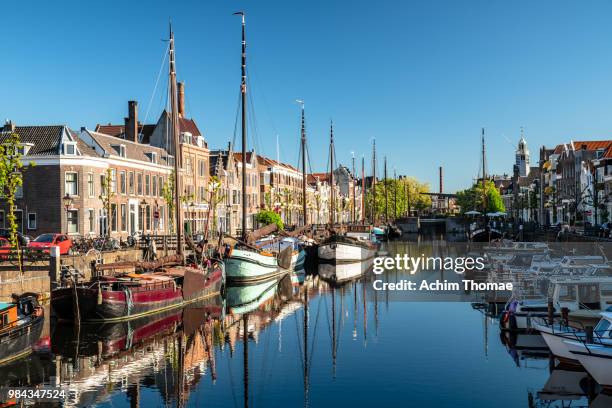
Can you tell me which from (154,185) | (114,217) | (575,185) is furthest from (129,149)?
(575,185)

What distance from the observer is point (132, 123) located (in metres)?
70.3

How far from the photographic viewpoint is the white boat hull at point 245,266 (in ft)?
156

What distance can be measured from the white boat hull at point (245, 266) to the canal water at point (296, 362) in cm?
945

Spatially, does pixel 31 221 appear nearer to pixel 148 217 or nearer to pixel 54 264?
pixel 148 217

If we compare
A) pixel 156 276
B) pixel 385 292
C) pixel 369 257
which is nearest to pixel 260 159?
pixel 369 257

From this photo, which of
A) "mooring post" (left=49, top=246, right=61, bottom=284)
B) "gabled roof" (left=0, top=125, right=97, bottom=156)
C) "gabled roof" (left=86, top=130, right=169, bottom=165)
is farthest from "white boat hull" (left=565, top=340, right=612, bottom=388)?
"gabled roof" (left=86, top=130, right=169, bottom=165)

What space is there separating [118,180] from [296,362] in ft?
127

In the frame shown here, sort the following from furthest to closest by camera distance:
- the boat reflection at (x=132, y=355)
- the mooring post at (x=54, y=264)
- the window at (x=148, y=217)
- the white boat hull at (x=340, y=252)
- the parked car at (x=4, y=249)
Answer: the window at (x=148, y=217) < the white boat hull at (x=340, y=252) < the parked car at (x=4, y=249) < the mooring post at (x=54, y=264) < the boat reflection at (x=132, y=355)

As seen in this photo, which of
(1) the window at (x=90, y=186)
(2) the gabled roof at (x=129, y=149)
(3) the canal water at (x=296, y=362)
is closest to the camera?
(3) the canal water at (x=296, y=362)

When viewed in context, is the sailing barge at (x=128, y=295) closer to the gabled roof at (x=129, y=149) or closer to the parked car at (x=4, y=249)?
the parked car at (x=4, y=249)

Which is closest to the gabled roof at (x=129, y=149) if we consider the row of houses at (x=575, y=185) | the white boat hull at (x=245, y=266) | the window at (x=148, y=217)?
the window at (x=148, y=217)

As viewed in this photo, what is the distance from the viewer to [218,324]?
33062 millimetres

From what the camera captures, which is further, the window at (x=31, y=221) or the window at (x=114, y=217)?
the window at (x=114, y=217)

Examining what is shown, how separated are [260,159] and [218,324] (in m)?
73.5
